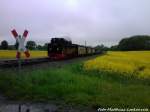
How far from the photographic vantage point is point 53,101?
12.3m

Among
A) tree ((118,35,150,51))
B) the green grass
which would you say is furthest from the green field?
tree ((118,35,150,51))

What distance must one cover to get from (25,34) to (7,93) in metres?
2.46

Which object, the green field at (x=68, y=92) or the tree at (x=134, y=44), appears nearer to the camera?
the green field at (x=68, y=92)

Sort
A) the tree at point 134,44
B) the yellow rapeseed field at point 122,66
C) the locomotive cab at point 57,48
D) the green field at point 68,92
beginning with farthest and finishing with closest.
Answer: the tree at point 134,44 < the locomotive cab at point 57,48 < the yellow rapeseed field at point 122,66 < the green field at point 68,92

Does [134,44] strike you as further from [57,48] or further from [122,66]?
[122,66]

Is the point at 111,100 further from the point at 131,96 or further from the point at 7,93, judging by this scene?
the point at 7,93

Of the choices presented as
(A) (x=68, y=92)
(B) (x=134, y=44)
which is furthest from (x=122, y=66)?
(B) (x=134, y=44)

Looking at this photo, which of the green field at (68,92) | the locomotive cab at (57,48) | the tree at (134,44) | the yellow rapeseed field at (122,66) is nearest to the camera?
the green field at (68,92)

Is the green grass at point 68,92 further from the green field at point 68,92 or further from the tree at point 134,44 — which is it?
the tree at point 134,44

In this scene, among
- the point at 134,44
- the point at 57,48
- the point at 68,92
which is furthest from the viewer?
the point at 134,44

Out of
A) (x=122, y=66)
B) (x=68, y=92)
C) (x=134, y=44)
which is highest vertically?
(x=134, y=44)

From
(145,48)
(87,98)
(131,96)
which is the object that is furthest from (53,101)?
(145,48)

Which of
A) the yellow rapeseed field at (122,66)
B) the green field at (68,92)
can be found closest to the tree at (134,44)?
the yellow rapeseed field at (122,66)

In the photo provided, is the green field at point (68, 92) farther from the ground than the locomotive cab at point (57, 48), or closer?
closer
